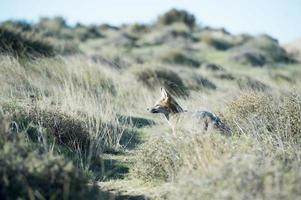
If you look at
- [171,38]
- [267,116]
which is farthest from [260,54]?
[267,116]

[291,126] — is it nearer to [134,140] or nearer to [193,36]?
[134,140]

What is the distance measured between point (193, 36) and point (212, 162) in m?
35.6

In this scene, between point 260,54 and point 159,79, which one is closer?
point 159,79

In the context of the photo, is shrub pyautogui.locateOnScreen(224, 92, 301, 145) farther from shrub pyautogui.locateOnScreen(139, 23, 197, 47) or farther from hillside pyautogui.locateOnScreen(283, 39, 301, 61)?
hillside pyautogui.locateOnScreen(283, 39, 301, 61)

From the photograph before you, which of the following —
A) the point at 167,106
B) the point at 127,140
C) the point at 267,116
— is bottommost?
the point at 127,140

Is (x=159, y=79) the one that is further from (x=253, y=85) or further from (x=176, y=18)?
(x=176, y=18)

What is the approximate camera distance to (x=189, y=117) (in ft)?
27.7

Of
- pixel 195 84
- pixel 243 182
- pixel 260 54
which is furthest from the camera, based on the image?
pixel 260 54

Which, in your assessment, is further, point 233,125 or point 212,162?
point 233,125

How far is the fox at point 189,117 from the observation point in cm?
775

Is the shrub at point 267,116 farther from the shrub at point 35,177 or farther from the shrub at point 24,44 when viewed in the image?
the shrub at point 24,44

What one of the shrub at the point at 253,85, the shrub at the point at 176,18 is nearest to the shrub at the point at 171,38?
the shrub at the point at 176,18

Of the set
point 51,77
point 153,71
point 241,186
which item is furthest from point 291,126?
point 153,71

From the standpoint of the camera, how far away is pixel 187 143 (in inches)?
256
